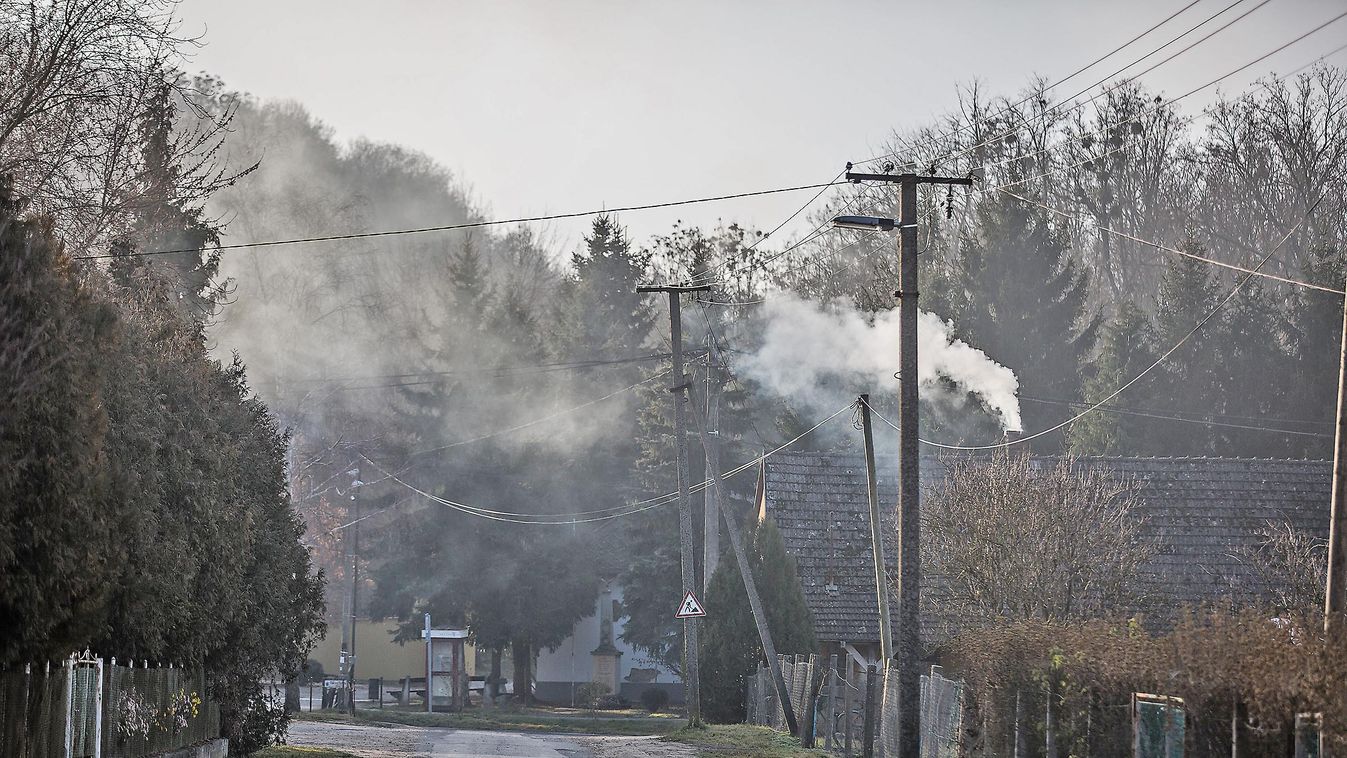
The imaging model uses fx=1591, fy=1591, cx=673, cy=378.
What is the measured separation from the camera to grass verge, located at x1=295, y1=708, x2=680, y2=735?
142ft

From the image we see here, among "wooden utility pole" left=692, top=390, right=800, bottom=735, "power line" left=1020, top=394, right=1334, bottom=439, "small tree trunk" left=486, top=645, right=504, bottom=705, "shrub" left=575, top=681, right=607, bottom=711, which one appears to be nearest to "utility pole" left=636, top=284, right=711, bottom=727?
Result: "wooden utility pole" left=692, top=390, right=800, bottom=735

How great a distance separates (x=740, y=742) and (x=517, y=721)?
1927 centimetres

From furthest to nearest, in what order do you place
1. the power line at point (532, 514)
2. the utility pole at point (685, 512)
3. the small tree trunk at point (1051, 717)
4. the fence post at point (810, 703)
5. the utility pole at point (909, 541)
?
the power line at point (532, 514) → the utility pole at point (685, 512) → the fence post at point (810, 703) → the utility pole at point (909, 541) → the small tree trunk at point (1051, 717)

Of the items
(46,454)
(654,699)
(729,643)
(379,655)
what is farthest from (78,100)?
(379,655)

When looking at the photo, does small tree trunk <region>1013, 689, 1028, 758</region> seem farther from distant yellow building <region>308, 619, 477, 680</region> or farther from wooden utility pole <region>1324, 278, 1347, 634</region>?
distant yellow building <region>308, 619, 477, 680</region>

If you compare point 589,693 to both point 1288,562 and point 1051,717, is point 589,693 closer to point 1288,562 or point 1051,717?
point 1288,562

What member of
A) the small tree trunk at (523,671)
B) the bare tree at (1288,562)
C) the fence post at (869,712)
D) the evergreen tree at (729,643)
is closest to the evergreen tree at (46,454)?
the fence post at (869,712)

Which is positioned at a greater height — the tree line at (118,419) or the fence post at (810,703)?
the tree line at (118,419)

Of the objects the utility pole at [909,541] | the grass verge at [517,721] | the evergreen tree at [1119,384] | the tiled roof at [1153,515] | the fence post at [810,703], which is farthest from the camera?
the evergreen tree at [1119,384]

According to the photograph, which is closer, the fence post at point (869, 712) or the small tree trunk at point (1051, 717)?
the small tree trunk at point (1051, 717)

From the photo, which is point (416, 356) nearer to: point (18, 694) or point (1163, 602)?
point (1163, 602)

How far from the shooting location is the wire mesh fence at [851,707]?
20.2 m

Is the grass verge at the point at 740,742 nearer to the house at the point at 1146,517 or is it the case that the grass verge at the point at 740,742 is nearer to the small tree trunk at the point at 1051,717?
the house at the point at 1146,517

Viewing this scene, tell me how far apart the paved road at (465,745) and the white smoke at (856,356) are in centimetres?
1184
